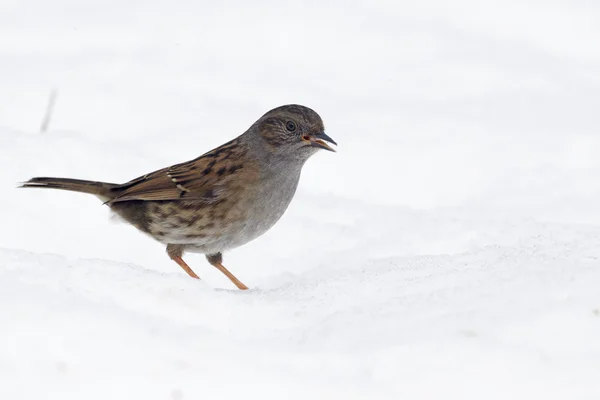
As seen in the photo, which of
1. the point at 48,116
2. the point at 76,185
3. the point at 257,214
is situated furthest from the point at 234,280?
the point at 48,116

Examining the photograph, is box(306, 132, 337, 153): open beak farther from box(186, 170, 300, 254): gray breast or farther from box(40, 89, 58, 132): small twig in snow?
box(40, 89, 58, 132): small twig in snow

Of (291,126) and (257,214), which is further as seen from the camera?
(291,126)

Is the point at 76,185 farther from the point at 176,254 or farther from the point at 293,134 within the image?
the point at 293,134

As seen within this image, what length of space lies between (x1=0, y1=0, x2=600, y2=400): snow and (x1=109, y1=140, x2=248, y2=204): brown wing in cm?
46

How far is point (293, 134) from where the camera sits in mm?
6203

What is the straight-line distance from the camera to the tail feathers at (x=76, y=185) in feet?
20.1

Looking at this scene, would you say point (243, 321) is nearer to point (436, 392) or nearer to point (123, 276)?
point (123, 276)

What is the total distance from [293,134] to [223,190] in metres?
0.61

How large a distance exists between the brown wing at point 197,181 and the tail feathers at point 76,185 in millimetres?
55

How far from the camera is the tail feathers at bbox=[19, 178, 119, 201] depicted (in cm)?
613

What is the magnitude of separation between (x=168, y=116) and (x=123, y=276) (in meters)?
4.77

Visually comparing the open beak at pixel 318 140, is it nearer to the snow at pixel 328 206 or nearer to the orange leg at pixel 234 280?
the snow at pixel 328 206

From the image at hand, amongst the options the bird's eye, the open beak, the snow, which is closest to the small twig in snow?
the snow

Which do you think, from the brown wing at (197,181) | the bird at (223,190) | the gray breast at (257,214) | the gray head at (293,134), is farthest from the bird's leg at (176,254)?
the gray head at (293,134)
